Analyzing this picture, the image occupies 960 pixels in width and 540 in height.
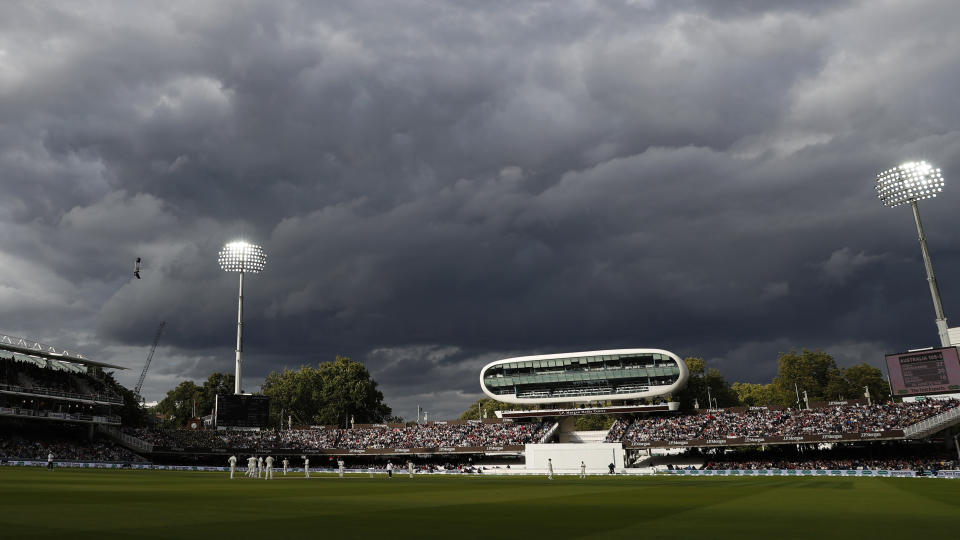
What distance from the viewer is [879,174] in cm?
8262

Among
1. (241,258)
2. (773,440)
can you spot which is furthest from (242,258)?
(773,440)

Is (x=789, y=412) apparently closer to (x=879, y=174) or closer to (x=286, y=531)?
(x=879, y=174)

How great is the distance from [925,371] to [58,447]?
106931 mm

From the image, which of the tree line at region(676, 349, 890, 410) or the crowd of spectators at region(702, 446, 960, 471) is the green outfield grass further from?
the tree line at region(676, 349, 890, 410)

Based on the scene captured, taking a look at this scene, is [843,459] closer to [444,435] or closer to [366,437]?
[444,435]

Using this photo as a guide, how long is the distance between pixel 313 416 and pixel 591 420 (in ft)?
213

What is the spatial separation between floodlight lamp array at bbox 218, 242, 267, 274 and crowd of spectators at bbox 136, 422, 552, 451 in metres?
26.8

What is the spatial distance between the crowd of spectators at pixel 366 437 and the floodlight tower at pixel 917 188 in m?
52.2

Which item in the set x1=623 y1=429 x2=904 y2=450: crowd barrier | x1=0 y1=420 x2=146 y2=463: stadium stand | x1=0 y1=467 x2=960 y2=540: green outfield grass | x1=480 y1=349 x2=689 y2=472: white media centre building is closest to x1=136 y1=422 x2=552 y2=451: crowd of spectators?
x1=480 y1=349 x2=689 y2=472: white media centre building

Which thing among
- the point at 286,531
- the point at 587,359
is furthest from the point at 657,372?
the point at 286,531

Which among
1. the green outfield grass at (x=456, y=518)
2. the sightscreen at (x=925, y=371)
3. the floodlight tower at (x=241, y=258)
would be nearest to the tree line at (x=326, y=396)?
the floodlight tower at (x=241, y=258)

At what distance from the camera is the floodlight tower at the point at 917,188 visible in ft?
254

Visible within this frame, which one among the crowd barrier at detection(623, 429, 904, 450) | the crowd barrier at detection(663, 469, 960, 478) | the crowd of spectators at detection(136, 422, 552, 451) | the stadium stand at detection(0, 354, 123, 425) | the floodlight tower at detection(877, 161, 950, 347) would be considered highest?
the floodlight tower at detection(877, 161, 950, 347)

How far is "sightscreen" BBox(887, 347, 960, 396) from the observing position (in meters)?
69.4
